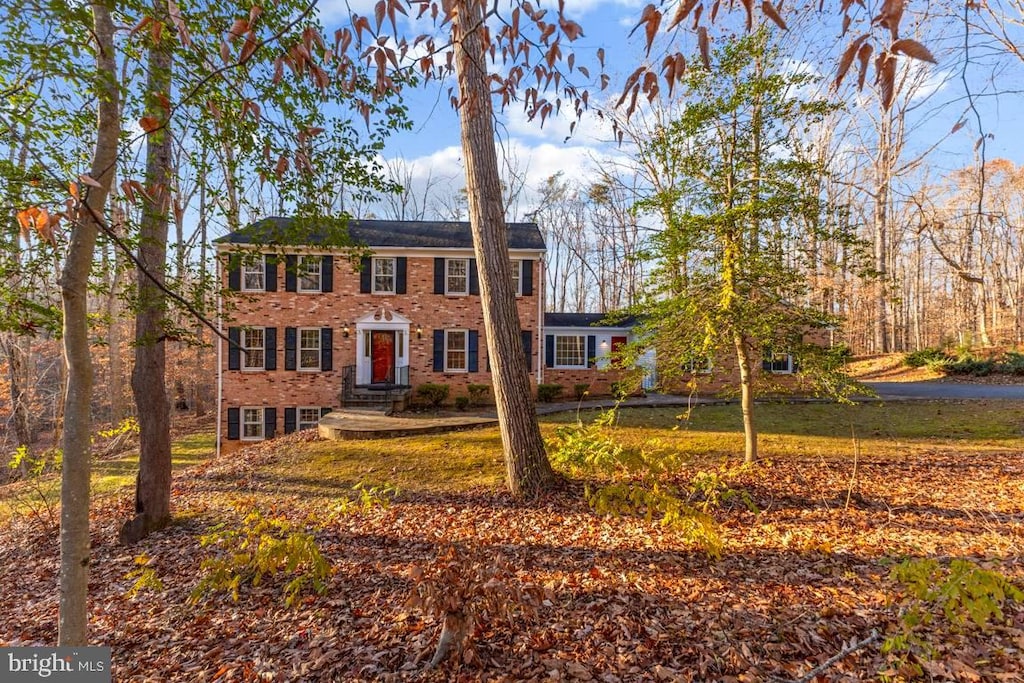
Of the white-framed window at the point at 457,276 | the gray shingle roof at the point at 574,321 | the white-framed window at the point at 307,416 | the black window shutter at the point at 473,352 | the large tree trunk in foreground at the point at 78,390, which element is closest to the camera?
the large tree trunk in foreground at the point at 78,390

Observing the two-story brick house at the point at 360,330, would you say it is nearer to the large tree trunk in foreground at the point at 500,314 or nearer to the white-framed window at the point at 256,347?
the white-framed window at the point at 256,347

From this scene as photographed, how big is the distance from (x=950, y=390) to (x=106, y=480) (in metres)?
25.4

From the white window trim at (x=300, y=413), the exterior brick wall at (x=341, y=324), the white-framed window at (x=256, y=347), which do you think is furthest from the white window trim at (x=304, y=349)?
the white window trim at (x=300, y=413)

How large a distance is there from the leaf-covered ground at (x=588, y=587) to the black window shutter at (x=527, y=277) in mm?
9513

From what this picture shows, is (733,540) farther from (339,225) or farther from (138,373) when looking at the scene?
(138,373)

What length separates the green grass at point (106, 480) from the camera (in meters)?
6.89

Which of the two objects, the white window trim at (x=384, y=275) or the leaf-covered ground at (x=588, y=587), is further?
the white window trim at (x=384, y=275)

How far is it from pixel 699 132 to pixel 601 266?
2584 cm

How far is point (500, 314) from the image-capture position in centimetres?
568

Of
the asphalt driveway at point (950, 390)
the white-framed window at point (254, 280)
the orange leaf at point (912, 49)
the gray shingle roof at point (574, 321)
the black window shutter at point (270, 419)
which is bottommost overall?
the black window shutter at point (270, 419)

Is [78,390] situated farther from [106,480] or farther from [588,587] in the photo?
[106,480]

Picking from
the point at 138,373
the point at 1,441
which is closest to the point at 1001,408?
the point at 138,373

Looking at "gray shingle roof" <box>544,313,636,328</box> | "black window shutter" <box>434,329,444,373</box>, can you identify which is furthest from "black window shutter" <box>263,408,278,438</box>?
"gray shingle roof" <box>544,313,636,328</box>

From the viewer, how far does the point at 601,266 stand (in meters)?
31.8
